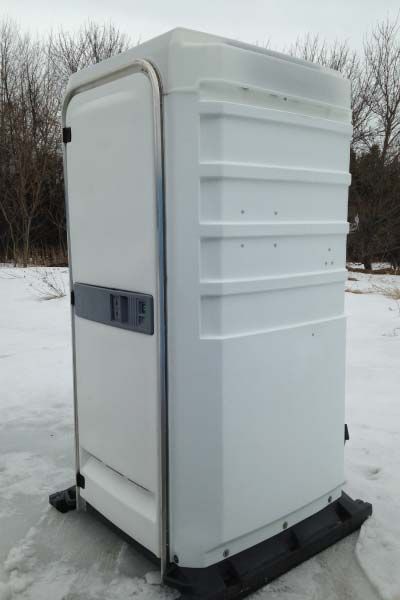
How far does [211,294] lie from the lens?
1640mm

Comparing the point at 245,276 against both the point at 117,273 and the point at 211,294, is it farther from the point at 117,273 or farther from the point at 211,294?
the point at 117,273

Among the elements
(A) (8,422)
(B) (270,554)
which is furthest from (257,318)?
(A) (8,422)

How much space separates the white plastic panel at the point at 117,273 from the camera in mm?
1685

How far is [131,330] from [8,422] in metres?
1.92

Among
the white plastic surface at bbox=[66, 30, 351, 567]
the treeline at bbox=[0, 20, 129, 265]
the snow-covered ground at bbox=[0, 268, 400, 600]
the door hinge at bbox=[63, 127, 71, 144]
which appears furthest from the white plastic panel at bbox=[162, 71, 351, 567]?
the treeline at bbox=[0, 20, 129, 265]

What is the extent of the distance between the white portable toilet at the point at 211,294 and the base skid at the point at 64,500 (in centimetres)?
24

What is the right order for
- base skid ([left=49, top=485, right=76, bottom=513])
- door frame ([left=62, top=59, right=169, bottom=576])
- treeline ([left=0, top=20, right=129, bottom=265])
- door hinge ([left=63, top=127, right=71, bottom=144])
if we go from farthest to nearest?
1. treeline ([left=0, top=20, right=129, bottom=265])
2. base skid ([left=49, top=485, right=76, bottom=513])
3. door hinge ([left=63, top=127, right=71, bottom=144])
4. door frame ([left=62, top=59, right=169, bottom=576])

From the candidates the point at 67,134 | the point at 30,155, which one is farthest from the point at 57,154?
the point at 67,134

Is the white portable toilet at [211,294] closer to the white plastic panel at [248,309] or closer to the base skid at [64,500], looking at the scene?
the white plastic panel at [248,309]

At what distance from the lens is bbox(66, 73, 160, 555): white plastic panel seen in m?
1.68

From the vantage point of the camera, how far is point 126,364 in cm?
187

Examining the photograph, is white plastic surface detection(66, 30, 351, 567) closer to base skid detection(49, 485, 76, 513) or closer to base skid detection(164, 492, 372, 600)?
base skid detection(164, 492, 372, 600)

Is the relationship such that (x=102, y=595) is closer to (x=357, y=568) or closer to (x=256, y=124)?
(x=357, y=568)

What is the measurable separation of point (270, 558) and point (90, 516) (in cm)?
81
